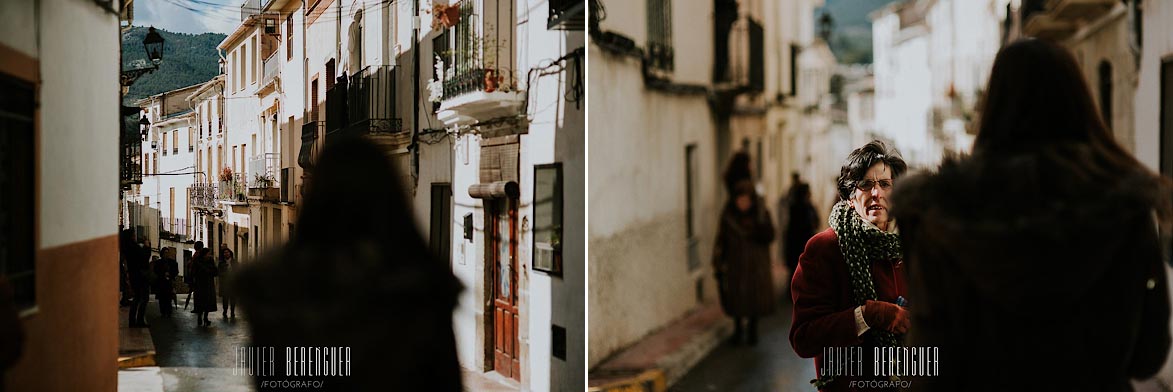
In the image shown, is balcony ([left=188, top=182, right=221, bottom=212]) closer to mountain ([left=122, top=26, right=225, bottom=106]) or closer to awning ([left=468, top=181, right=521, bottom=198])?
mountain ([left=122, top=26, right=225, bottom=106])

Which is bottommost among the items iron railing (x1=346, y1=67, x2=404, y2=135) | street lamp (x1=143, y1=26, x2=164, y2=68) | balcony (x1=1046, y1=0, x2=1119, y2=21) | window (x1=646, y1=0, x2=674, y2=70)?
iron railing (x1=346, y1=67, x2=404, y2=135)

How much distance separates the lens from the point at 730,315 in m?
5.29

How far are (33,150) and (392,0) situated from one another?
3.68ft

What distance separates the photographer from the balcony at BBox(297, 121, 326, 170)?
2.74m

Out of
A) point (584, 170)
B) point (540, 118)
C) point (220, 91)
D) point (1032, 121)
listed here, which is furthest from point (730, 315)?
point (1032, 121)

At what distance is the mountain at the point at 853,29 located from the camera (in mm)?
4840

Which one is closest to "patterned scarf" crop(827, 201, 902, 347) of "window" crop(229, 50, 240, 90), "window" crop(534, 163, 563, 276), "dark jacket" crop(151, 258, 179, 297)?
"window" crop(534, 163, 563, 276)

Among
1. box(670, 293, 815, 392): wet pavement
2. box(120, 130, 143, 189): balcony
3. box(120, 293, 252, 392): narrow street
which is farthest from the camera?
box(670, 293, 815, 392): wet pavement

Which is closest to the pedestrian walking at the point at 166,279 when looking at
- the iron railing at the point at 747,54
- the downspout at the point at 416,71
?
the downspout at the point at 416,71

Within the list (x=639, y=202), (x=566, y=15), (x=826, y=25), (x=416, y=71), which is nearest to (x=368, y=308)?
(x=416, y=71)

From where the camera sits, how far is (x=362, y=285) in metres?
2.28

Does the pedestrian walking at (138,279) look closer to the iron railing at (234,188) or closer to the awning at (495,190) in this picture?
the iron railing at (234,188)

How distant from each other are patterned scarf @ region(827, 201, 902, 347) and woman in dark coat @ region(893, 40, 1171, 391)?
47 centimetres

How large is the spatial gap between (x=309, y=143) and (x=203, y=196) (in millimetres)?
394
